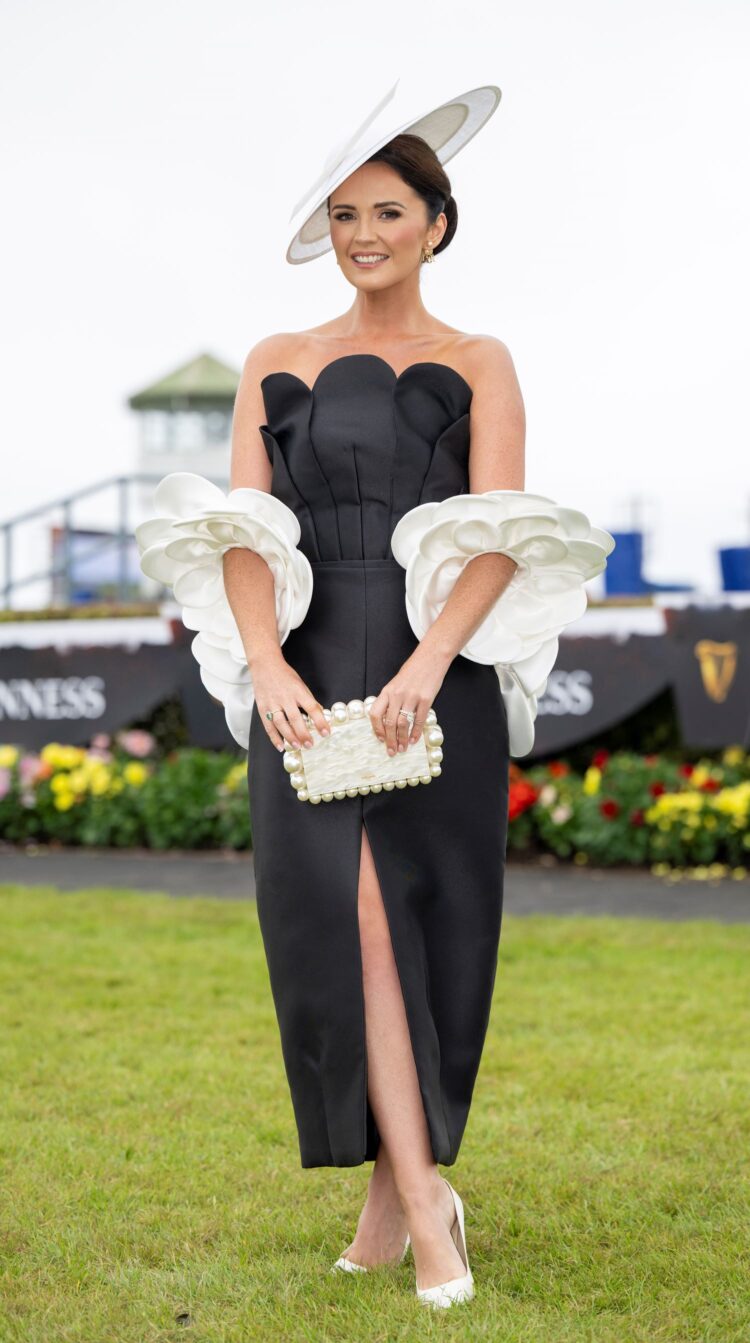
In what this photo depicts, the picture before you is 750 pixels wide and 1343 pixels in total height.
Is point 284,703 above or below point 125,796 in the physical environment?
above

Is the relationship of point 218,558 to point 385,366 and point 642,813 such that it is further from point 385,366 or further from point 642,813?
point 642,813

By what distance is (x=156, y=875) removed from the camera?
906cm

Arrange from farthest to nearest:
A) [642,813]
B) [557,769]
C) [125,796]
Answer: [125,796] → [557,769] → [642,813]

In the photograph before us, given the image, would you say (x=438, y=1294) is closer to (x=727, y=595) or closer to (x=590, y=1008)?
(x=590, y=1008)

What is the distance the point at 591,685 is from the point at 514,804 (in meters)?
0.95

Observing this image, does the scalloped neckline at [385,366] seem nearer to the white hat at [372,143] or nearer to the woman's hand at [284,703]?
the white hat at [372,143]

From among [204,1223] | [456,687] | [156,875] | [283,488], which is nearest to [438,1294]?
[204,1223]

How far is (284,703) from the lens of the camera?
277 centimetres

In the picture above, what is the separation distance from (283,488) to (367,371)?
0.94 ft

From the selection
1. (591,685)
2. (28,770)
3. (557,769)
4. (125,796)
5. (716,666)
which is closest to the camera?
(716,666)

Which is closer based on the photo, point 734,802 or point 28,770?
point 734,802

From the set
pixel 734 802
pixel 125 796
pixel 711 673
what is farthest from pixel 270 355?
pixel 125 796

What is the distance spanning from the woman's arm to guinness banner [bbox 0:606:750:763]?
6.33 m

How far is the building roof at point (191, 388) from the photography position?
3562 cm
